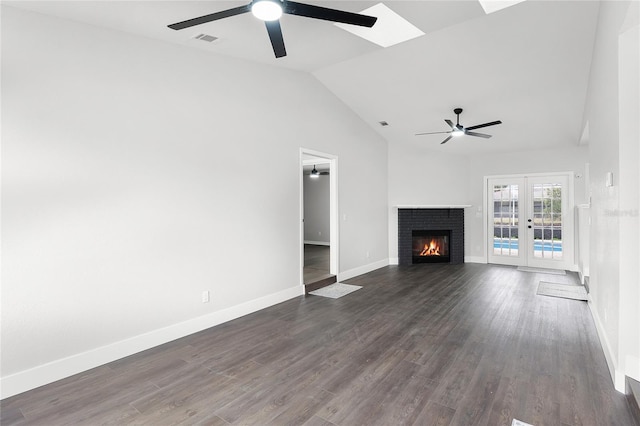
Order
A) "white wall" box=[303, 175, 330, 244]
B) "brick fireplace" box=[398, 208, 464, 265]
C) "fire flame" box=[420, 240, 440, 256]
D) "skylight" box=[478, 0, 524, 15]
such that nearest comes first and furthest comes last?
1. "skylight" box=[478, 0, 524, 15]
2. "brick fireplace" box=[398, 208, 464, 265]
3. "fire flame" box=[420, 240, 440, 256]
4. "white wall" box=[303, 175, 330, 244]

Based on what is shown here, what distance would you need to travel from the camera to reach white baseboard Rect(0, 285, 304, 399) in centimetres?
244

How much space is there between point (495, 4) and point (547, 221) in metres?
5.42

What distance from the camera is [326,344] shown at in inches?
127

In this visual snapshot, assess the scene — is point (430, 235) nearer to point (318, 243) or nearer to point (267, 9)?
point (318, 243)

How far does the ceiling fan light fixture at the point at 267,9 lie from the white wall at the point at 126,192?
157 centimetres

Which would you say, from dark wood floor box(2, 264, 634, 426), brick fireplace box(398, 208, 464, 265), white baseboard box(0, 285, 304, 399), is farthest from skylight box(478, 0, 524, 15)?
brick fireplace box(398, 208, 464, 265)

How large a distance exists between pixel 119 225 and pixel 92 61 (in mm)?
1424

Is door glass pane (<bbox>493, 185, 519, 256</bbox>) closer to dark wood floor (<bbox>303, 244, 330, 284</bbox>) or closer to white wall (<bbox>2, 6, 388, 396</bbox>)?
dark wood floor (<bbox>303, 244, 330, 284</bbox>)

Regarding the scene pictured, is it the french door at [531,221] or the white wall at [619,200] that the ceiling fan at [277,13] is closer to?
the white wall at [619,200]

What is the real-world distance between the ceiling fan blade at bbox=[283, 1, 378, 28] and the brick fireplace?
5639 mm

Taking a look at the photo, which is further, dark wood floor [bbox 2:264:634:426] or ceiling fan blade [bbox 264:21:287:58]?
ceiling fan blade [bbox 264:21:287:58]

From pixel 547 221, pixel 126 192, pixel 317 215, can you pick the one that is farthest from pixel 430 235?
pixel 126 192

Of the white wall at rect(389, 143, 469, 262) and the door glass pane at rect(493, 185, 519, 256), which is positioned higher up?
the white wall at rect(389, 143, 469, 262)

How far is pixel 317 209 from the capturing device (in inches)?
433
